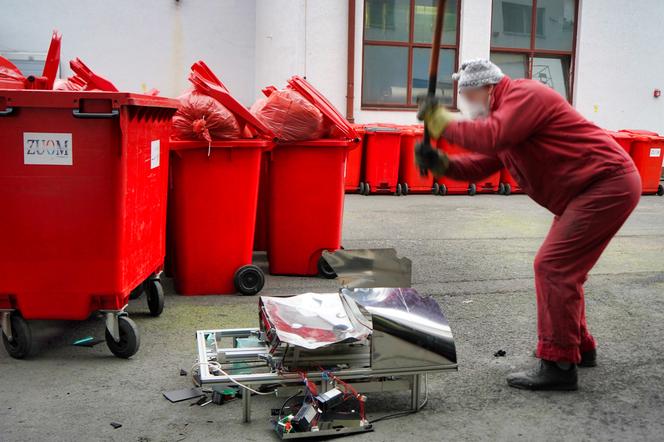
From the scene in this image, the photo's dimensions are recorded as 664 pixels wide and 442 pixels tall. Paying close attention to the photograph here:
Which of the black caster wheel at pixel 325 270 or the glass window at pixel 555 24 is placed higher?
the glass window at pixel 555 24

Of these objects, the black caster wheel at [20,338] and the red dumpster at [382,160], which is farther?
the red dumpster at [382,160]

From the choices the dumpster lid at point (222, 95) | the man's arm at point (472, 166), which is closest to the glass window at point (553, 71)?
the dumpster lid at point (222, 95)

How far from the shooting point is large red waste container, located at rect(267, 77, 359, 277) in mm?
5941

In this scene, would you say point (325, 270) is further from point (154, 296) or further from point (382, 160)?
point (382, 160)

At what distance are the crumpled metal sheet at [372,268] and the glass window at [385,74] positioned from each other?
10.7 m

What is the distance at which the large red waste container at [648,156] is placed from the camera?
12.9m

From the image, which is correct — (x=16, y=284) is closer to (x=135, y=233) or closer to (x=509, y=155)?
(x=135, y=233)

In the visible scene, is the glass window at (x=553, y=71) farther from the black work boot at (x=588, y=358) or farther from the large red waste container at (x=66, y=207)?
the large red waste container at (x=66, y=207)

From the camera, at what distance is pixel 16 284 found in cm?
399

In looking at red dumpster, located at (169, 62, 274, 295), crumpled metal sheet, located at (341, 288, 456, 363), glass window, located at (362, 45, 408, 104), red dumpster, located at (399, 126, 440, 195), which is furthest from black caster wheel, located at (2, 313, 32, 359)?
glass window, located at (362, 45, 408, 104)

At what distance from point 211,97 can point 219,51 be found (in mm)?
11295

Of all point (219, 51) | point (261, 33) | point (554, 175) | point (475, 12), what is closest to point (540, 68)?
point (475, 12)

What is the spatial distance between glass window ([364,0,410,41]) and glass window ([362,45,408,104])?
9.4 inches

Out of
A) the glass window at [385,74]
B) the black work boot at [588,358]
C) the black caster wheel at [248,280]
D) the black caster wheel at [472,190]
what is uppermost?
the glass window at [385,74]
